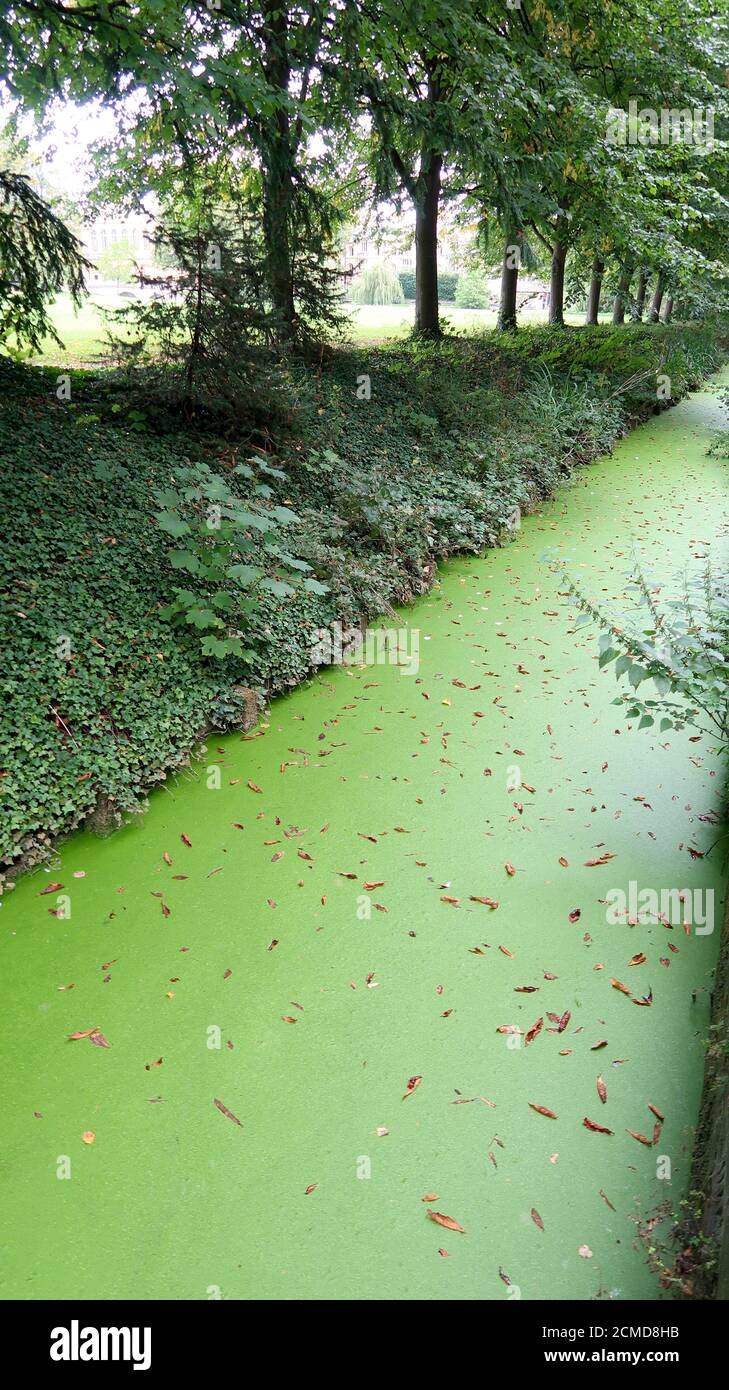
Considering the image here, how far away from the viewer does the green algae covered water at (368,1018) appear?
2.02 metres

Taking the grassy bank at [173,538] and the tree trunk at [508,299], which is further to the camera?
the tree trunk at [508,299]

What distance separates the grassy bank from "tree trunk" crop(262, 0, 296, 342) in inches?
32.3

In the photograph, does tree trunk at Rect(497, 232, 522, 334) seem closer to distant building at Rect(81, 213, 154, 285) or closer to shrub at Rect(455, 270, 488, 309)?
distant building at Rect(81, 213, 154, 285)

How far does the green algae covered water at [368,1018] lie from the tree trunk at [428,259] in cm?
854

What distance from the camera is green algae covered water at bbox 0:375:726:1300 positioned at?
2.02 meters

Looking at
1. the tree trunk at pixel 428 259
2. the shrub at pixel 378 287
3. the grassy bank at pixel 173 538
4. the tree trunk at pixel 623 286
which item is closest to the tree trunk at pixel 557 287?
the tree trunk at pixel 623 286

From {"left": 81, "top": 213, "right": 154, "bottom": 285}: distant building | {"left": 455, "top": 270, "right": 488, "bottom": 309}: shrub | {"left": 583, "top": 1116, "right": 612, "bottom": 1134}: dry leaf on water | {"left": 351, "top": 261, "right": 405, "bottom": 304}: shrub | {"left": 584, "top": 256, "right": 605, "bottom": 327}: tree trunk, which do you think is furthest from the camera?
{"left": 455, "top": 270, "right": 488, "bottom": 309}: shrub

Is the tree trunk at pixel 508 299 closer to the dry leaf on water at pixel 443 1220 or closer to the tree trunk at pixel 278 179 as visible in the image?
the tree trunk at pixel 278 179

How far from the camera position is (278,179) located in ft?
22.6

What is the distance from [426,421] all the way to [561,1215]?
693cm

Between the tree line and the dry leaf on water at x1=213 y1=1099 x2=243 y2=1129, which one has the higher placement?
the tree line

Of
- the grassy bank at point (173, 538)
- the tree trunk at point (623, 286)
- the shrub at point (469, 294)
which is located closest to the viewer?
the grassy bank at point (173, 538)

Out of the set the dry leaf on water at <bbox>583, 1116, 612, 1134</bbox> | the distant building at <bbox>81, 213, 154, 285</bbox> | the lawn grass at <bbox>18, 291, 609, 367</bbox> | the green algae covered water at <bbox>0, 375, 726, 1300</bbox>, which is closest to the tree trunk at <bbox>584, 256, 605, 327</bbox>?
the lawn grass at <bbox>18, 291, 609, 367</bbox>

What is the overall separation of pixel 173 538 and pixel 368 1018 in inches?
125
